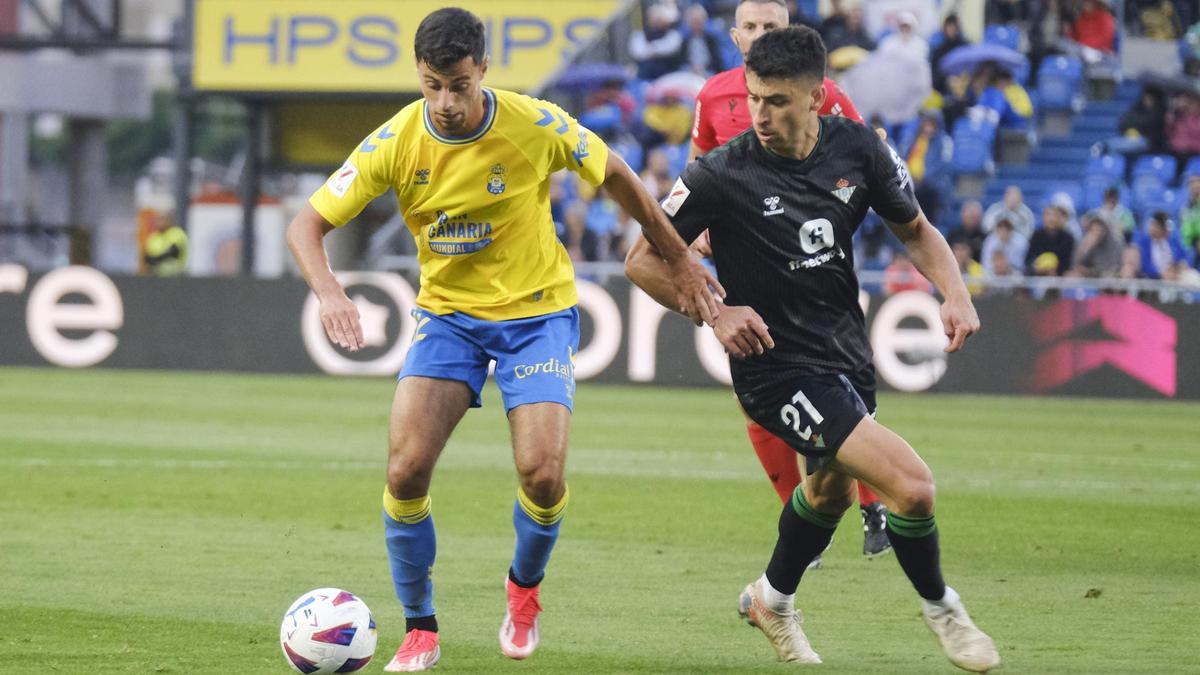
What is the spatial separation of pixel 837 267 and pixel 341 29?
2150cm

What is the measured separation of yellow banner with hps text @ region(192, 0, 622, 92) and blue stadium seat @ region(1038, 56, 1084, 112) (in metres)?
5.60

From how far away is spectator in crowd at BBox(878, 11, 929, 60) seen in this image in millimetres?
22828

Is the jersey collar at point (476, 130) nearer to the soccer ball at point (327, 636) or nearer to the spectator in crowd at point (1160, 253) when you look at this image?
the soccer ball at point (327, 636)

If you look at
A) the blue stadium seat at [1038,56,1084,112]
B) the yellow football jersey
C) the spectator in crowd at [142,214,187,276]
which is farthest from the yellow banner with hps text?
the yellow football jersey

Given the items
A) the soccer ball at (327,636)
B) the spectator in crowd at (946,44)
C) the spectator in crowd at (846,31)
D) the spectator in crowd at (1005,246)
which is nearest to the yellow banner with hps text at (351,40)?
the spectator in crowd at (846,31)

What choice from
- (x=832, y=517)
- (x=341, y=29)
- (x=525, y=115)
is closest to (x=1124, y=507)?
(x=832, y=517)

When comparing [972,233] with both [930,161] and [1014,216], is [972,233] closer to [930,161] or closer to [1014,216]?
[1014,216]

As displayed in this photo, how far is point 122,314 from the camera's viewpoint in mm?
21188

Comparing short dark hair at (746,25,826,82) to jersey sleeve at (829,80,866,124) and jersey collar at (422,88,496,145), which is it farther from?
jersey sleeve at (829,80,866,124)

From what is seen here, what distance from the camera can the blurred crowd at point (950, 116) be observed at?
817 inches

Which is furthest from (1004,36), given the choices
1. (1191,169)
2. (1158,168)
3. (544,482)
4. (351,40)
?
(544,482)

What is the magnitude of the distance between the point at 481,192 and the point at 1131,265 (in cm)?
1456

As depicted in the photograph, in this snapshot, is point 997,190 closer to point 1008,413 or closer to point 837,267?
point 1008,413

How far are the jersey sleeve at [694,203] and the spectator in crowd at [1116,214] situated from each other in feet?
48.2
